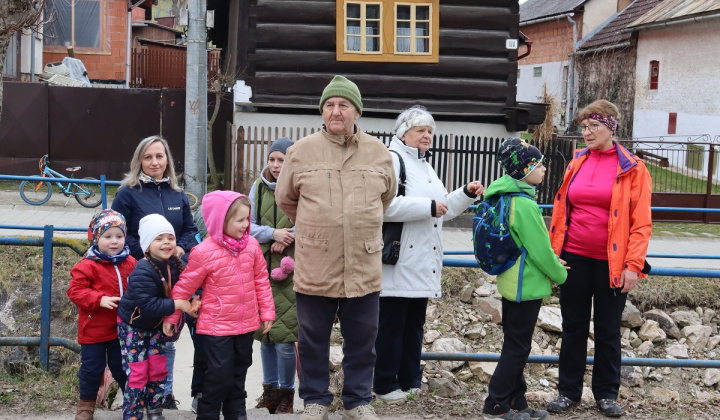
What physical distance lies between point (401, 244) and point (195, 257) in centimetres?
125

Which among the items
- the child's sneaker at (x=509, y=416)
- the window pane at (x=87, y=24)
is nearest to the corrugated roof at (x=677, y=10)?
the window pane at (x=87, y=24)

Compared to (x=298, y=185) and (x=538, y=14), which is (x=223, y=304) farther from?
(x=538, y=14)

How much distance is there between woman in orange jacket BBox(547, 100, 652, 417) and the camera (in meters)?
4.62


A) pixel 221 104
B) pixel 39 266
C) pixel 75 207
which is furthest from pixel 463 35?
pixel 39 266

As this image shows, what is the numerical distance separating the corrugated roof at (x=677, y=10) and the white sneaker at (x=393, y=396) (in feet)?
59.8

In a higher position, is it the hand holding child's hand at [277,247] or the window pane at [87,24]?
the window pane at [87,24]

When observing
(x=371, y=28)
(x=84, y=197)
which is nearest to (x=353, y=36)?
(x=371, y=28)

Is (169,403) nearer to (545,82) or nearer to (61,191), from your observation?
(61,191)

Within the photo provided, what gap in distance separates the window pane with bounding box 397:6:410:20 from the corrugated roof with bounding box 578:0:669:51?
13827mm

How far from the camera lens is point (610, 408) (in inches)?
187

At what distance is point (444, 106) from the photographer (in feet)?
48.3

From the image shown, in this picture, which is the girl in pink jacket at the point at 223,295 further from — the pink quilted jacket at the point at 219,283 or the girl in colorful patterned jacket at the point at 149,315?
the girl in colorful patterned jacket at the point at 149,315

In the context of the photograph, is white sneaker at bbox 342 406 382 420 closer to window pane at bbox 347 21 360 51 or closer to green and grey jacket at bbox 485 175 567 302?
green and grey jacket at bbox 485 175 567 302

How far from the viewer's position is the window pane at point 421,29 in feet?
47.1
